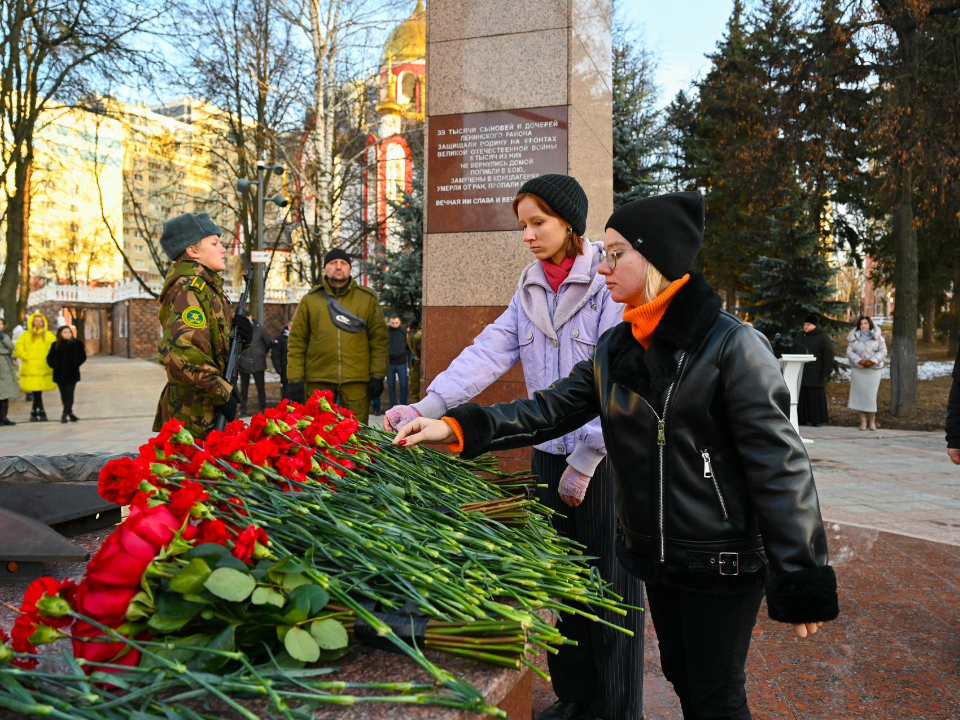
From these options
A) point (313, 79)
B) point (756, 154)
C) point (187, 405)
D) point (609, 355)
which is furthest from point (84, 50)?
point (609, 355)

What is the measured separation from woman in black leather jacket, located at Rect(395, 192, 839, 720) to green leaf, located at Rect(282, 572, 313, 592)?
902mm

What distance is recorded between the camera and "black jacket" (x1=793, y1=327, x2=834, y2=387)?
13.8m

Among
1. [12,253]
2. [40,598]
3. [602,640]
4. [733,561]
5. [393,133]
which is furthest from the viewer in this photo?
[393,133]

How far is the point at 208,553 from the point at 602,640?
1999mm

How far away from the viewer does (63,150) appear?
2341 centimetres

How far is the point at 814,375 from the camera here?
1395cm

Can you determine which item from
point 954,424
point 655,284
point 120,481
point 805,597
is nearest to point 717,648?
point 805,597

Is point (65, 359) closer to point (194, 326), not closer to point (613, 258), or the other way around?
point (194, 326)

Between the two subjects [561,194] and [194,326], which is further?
[194,326]

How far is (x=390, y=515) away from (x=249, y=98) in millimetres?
23630

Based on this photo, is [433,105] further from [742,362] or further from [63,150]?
[63,150]

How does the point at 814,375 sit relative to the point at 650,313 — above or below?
below

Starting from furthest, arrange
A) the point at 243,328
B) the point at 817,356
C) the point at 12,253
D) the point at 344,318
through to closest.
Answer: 1. the point at 12,253
2. the point at 817,356
3. the point at 344,318
4. the point at 243,328

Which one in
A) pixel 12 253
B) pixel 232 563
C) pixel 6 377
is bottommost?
pixel 6 377
